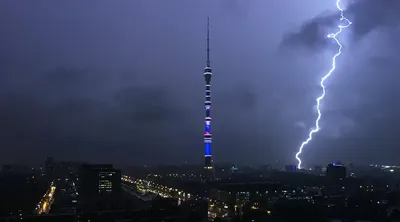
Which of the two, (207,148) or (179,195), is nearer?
(179,195)

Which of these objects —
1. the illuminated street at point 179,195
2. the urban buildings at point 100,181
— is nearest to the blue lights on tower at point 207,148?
the illuminated street at point 179,195

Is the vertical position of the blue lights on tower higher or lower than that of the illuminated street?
higher

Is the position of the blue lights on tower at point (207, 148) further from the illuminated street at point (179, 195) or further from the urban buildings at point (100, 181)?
the urban buildings at point (100, 181)

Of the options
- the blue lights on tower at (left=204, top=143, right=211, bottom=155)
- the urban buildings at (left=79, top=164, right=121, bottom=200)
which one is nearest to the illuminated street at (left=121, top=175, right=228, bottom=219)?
the urban buildings at (left=79, top=164, right=121, bottom=200)

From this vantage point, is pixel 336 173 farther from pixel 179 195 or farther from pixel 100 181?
pixel 100 181

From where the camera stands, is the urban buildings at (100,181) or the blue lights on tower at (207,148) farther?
the blue lights on tower at (207,148)

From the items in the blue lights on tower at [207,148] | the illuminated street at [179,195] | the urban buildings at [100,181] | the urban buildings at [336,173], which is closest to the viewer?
the illuminated street at [179,195]

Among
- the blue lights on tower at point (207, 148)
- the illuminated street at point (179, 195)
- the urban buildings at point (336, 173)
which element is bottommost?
the illuminated street at point (179, 195)

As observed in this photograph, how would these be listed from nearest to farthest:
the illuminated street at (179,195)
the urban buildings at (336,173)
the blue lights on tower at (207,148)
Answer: the illuminated street at (179,195)
the urban buildings at (336,173)
the blue lights on tower at (207,148)

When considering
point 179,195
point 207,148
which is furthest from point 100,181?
point 207,148

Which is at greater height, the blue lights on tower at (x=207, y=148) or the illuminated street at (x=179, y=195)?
the blue lights on tower at (x=207, y=148)

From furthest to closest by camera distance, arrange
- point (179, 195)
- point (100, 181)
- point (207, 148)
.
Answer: point (207, 148), point (100, 181), point (179, 195)

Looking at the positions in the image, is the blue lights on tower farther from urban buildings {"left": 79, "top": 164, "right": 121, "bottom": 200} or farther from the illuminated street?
urban buildings {"left": 79, "top": 164, "right": 121, "bottom": 200}
